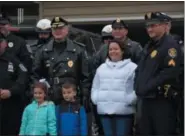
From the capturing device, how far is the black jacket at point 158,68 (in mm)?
6301

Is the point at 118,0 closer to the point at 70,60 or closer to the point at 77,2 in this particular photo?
the point at 77,2

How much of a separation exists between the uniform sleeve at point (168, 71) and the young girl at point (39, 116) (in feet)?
3.96

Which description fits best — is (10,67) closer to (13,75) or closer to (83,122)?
(13,75)

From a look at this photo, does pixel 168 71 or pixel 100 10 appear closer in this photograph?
pixel 168 71

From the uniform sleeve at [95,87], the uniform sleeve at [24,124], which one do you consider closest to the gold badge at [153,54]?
the uniform sleeve at [95,87]

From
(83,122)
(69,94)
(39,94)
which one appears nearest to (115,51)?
(69,94)

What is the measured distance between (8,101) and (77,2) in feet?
17.3

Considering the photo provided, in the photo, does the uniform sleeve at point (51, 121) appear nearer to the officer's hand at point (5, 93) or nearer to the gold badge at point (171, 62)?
the officer's hand at point (5, 93)

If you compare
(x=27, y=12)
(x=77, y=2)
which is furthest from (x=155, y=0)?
(x=27, y=12)

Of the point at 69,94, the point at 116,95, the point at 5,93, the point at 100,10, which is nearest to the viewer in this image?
the point at 116,95

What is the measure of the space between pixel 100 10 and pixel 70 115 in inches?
226

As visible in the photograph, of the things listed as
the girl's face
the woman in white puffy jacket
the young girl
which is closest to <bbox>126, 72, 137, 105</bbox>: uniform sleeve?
the woman in white puffy jacket

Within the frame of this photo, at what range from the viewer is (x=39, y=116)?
6730 millimetres

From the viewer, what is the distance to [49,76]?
7258 millimetres
